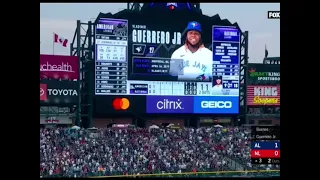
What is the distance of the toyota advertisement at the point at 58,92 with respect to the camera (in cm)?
1075

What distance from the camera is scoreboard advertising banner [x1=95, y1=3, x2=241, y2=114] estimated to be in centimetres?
1065

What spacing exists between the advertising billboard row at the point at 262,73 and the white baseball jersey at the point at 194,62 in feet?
5.50

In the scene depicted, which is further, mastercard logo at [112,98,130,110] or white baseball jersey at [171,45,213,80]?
white baseball jersey at [171,45,213,80]

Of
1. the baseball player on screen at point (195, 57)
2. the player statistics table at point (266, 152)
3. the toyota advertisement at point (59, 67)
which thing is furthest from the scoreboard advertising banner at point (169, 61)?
the player statistics table at point (266, 152)

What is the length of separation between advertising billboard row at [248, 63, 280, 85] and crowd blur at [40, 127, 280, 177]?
1.32 m

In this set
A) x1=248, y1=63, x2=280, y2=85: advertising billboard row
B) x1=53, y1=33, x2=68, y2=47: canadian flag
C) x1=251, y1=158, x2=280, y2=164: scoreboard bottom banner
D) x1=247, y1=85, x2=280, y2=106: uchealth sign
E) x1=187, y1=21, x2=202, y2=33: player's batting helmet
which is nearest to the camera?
x1=251, y1=158, x2=280, y2=164: scoreboard bottom banner

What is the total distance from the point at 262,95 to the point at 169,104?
2.82 metres

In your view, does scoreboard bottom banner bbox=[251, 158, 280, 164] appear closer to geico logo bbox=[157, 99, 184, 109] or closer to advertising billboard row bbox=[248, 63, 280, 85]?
geico logo bbox=[157, 99, 184, 109]

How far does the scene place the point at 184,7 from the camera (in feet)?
36.8

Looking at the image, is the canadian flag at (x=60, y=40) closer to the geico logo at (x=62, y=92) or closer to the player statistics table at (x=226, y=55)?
the geico logo at (x=62, y=92)

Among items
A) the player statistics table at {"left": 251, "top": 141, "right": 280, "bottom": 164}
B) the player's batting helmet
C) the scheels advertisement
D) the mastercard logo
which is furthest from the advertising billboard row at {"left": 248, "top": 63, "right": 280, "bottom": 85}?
the player statistics table at {"left": 251, "top": 141, "right": 280, "bottom": 164}

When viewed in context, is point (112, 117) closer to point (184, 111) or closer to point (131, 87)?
point (131, 87)
